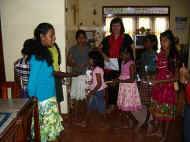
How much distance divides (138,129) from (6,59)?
1971 mm

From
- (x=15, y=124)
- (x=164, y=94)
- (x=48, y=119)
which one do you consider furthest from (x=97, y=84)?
(x=15, y=124)

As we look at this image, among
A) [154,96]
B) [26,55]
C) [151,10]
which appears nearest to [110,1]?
[151,10]

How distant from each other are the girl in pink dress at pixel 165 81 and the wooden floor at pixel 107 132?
1.28 ft

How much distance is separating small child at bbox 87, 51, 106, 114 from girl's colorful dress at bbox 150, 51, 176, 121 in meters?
0.69

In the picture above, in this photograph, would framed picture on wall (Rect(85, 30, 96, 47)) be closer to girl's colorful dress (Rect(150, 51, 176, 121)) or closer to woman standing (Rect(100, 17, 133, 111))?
woman standing (Rect(100, 17, 133, 111))

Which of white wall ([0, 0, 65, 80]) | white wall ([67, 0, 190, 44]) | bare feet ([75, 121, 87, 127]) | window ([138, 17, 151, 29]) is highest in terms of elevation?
white wall ([67, 0, 190, 44])

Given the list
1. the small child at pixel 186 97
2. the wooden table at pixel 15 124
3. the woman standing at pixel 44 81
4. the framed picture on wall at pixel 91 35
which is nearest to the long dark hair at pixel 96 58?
the woman standing at pixel 44 81

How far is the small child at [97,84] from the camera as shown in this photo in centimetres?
354

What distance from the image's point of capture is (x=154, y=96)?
3.22 m

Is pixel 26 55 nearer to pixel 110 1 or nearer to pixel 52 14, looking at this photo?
pixel 52 14

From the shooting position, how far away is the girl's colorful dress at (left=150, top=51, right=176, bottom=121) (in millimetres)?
3098

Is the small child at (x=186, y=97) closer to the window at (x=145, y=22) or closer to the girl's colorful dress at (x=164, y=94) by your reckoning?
the girl's colorful dress at (x=164, y=94)

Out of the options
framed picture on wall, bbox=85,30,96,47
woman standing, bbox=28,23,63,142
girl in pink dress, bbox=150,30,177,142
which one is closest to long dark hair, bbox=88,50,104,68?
girl in pink dress, bbox=150,30,177,142

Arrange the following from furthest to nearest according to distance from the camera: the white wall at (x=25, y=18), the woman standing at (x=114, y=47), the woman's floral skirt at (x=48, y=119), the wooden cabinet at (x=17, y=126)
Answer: the white wall at (x=25, y=18), the woman standing at (x=114, y=47), the woman's floral skirt at (x=48, y=119), the wooden cabinet at (x=17, y=126)
